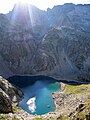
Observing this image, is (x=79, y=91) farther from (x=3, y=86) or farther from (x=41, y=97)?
(x=3, y=86)

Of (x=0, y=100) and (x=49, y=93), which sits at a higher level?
(x=0, y=100)

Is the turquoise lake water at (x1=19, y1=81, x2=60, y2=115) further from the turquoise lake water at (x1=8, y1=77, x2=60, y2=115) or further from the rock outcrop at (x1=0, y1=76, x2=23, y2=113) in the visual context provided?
the rock outcrop at (x1=0, y1=76, x2=23, y2=113)

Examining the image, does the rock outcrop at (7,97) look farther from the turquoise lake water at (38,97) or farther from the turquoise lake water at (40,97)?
the turquoise lake water at (40,97)

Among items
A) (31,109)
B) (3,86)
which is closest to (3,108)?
(31,109)

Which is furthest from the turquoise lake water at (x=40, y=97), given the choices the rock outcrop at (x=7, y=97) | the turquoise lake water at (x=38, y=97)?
the rock outcrop at (x=7, y=97)

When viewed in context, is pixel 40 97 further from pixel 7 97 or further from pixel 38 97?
pixel 7 97

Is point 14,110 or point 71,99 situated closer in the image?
point 14,110

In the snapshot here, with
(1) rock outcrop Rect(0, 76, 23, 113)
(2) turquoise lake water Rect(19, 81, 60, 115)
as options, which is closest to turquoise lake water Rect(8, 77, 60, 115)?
(2) turquoise lake water Rect(19, 81, 60, 115)
